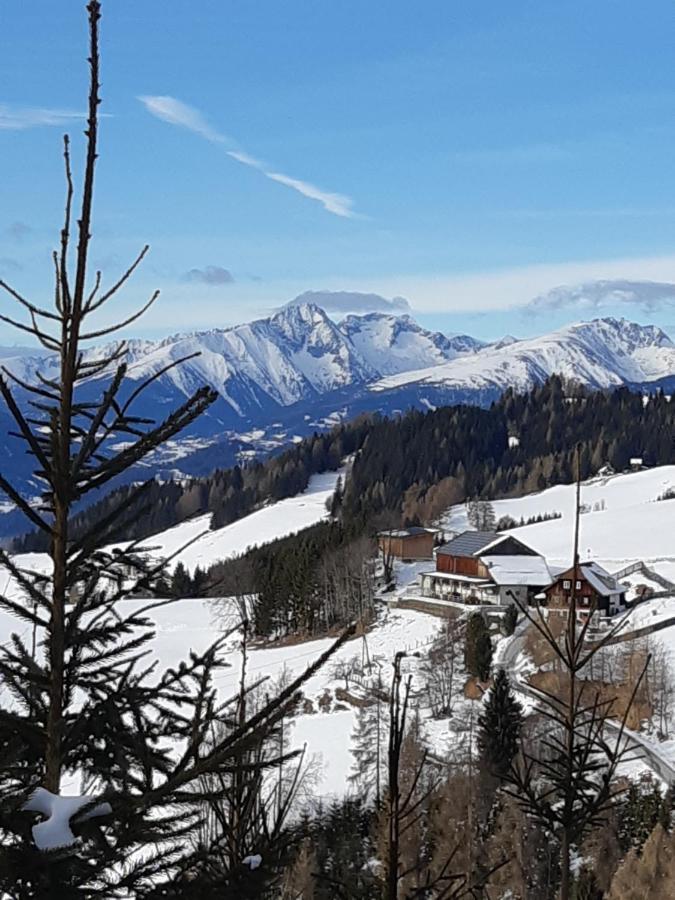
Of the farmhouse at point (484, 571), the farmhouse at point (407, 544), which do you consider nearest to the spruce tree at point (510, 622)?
the farmhouse at point (484, 571)

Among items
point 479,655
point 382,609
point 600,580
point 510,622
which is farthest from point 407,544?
point 479,655

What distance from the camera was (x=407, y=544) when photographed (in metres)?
74.0

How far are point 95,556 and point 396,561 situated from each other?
2732 inches

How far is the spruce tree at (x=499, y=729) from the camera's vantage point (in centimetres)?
2756

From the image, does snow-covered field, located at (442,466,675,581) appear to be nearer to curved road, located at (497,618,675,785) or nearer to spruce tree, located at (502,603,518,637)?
spruce tree, located at (502,603,518,637)

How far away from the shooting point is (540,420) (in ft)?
456

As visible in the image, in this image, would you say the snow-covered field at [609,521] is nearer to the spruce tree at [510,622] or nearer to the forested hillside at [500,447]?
the forested hillside at [500,447]

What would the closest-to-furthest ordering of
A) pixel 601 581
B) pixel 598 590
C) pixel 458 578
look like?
pixel 598 590 → pixel 601 581 → pixel 458 578

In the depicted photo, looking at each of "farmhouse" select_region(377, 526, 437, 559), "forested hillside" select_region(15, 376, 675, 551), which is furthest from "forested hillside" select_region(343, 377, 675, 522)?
"farmhouse" select_region(377, 526, 437, 559)

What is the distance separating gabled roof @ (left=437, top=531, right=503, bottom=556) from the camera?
204 feet

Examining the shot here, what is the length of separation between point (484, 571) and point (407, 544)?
1430 cm

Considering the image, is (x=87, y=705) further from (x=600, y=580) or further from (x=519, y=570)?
(x=519, y=570)

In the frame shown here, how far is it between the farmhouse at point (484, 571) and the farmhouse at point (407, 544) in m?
8.70

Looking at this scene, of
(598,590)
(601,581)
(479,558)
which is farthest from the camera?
(479,558)
